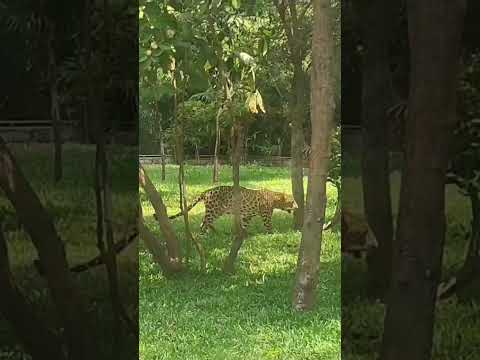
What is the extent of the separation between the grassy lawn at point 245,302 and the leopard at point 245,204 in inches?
1.3

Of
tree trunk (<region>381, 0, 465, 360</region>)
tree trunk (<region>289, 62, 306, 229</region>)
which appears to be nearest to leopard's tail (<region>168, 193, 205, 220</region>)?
tree trunk (<region>289, 62, 306, 229</region>)

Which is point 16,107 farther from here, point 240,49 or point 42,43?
point 240,49

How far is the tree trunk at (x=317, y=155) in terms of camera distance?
2.71 meters

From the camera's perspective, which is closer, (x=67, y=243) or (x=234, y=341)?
(x=67, y=243)

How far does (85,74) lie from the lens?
2.19 meters

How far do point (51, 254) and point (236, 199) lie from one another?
1005mm

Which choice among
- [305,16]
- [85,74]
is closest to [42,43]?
[85,74]

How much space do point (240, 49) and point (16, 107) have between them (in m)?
1.18

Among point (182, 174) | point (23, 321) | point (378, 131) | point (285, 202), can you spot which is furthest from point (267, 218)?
point (23, 321)

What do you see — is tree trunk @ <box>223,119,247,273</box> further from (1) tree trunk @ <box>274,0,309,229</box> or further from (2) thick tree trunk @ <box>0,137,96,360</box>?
(2) thick tree trunk @ <box>0,137,96,360</box>

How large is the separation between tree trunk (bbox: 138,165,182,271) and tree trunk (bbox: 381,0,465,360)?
111 cm

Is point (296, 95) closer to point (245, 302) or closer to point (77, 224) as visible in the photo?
point (245, 302)

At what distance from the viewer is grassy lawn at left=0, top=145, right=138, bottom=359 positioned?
2.16m

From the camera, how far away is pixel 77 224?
2.20 m
